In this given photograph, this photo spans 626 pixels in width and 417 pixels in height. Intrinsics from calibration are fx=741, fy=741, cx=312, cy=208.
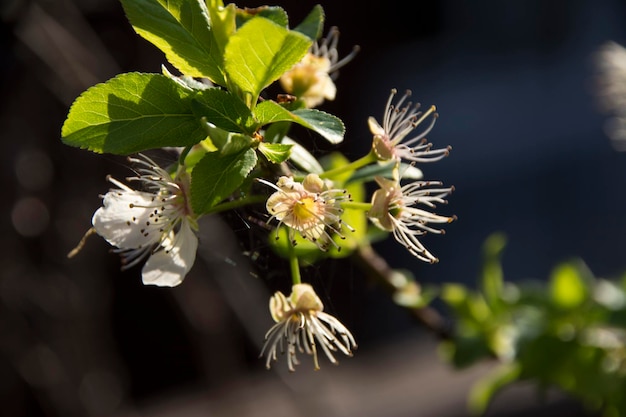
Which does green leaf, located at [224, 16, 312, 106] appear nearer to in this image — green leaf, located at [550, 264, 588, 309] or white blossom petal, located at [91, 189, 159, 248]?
white blossom petal, located at [91, 189, 159, 248]

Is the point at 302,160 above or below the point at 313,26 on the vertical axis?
below

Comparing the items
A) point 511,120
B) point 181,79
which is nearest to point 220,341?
point 181,79

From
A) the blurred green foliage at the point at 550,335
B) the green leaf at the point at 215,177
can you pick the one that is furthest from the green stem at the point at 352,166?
the blurred green foliage at the point at 550,335

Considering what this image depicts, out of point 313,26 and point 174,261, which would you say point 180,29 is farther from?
point 174,261

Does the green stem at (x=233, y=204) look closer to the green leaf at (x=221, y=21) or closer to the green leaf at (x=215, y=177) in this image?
the green leaf at (x=215, y=177)

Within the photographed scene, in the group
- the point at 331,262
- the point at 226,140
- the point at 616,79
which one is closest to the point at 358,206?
the point at 226,140

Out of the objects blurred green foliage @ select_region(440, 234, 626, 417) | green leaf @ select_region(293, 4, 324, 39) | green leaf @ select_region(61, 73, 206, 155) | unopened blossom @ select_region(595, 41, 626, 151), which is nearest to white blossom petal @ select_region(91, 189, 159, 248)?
green leaf @ select_region(61, 73, 206, 155)

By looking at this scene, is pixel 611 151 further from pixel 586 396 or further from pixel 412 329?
pixel 586 396
